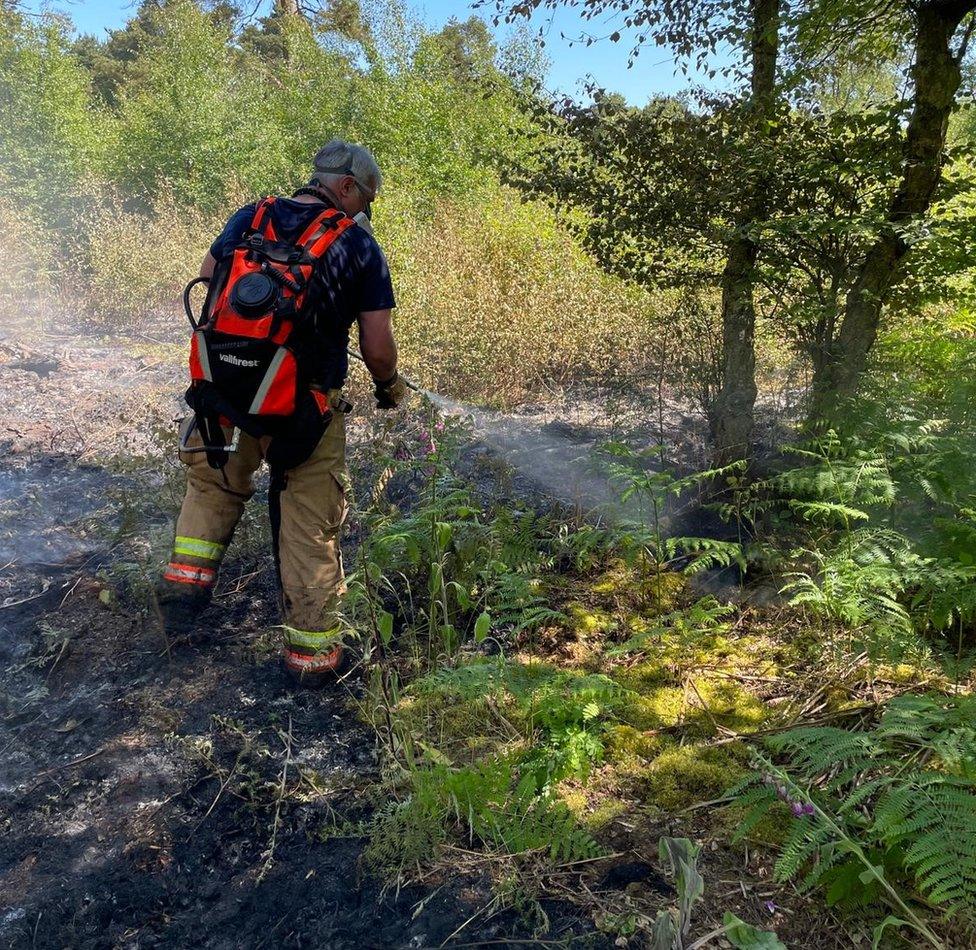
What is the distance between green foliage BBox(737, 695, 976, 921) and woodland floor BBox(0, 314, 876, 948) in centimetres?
20

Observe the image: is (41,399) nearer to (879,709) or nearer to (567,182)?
(567,182)

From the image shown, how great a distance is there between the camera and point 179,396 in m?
6.34

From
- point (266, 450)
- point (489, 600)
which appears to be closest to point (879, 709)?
point (489, 600)

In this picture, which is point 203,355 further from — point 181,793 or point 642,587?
point 642,587

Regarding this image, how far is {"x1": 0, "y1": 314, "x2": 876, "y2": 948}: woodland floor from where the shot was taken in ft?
7.14

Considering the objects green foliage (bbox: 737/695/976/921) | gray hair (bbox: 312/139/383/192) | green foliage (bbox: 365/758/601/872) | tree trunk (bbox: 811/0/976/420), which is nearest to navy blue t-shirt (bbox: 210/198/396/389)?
gray hair (bbox: 312/139/383/192)

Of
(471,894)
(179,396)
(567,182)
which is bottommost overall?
(471,894)

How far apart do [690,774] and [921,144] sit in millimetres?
3261

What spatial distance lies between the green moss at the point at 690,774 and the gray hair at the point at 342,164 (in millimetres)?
2523

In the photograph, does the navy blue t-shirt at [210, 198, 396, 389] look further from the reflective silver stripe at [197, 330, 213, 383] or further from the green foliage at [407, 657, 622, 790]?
the green foliage at [407, 657, 622, 790]

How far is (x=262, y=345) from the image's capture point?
303 centimetres

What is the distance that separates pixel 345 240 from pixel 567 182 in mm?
2011

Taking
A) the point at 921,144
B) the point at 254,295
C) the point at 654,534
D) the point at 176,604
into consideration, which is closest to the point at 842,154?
the point at 921,144

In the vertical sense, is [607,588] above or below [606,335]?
below
